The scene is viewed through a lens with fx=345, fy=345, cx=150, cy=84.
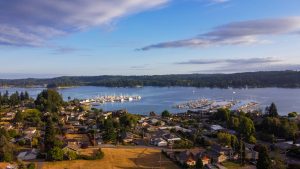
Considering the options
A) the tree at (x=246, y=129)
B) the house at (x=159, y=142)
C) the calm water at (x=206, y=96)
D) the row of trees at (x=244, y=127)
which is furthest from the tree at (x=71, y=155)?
the calm water at (x=206, y=96)

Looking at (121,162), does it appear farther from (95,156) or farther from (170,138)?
(170,138)

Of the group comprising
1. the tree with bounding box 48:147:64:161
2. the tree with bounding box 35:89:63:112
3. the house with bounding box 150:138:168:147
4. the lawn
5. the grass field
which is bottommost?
the lawn

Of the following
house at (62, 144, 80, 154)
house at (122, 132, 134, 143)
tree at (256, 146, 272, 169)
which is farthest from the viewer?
house at (122, 132, 134, 143)

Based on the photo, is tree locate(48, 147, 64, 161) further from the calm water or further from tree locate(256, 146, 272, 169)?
the calm water

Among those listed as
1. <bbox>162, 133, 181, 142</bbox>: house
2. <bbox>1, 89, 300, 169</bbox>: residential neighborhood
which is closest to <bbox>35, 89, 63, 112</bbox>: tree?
<bbox>1, 89, 300, 169</bbox>: residential neighborhood

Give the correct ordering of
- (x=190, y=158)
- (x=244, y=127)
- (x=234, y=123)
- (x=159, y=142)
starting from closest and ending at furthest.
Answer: (x=190, y=158) < (x=159, y=142) < (x=244, y=127) < (x=234, y=123)

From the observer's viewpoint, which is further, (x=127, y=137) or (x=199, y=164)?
(x=127, y=137)

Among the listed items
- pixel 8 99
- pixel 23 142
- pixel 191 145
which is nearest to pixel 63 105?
pixel 8 99

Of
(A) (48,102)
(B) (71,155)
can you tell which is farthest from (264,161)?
(A) (48,102)

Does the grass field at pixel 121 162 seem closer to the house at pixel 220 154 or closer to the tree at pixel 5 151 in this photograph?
the tree at pixel 5 151
